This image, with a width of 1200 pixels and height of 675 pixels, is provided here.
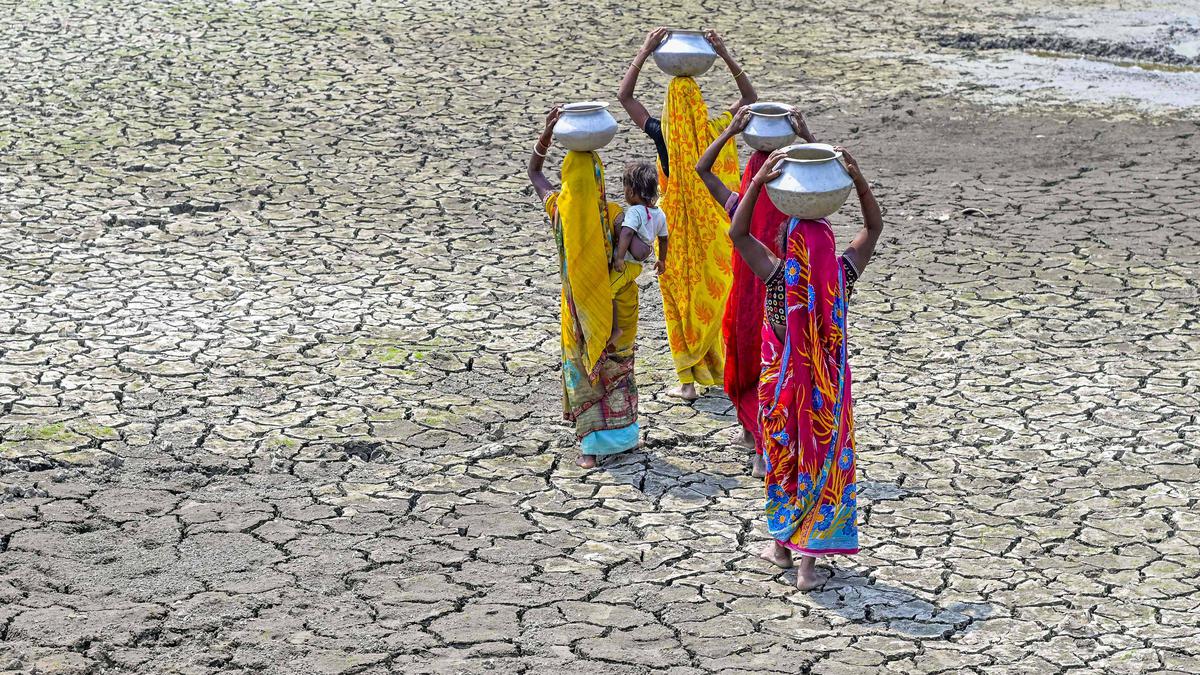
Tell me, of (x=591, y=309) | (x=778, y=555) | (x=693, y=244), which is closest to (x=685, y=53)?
(x=693, y=244)

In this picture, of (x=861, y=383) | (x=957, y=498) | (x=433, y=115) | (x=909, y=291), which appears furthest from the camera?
(x=433, y=115)

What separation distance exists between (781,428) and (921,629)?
0.87 metres

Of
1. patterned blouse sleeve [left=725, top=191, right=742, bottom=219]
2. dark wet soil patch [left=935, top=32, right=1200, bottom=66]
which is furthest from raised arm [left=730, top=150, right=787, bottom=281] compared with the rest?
dark wet soil patch [left=935, top=32, right=1200, bottom=66]

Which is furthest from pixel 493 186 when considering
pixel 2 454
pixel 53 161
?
pixel 2 454

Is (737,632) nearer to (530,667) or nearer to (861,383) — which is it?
(530,667)

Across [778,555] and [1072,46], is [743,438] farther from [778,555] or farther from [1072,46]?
[1072,46]

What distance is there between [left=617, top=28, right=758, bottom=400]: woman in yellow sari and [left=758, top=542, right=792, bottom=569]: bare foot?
166 cm

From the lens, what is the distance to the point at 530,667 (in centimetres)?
500

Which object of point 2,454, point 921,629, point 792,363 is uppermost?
point 792,363

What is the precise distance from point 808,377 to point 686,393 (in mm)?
2079

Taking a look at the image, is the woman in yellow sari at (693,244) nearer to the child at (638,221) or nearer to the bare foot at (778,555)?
the child at (638,221)

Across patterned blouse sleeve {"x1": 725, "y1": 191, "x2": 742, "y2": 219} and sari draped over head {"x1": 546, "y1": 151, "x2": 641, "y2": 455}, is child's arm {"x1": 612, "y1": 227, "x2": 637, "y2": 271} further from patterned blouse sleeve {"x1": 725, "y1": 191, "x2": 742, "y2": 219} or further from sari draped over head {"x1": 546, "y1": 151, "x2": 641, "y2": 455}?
patterned blouse sleeve {"x1": 725, "y1": 191, "x2": 742, "y2": 219}

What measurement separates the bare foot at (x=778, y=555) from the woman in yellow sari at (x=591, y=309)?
1.09m

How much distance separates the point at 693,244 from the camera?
23.9 ft
